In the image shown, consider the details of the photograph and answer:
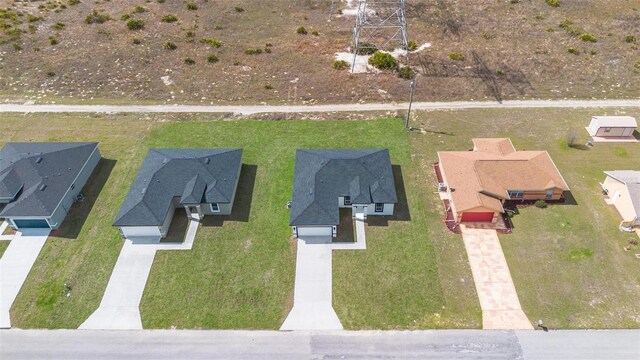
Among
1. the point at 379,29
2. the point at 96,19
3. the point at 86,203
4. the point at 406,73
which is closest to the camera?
the point at 86,203

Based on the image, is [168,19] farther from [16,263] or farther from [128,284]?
[128,284]

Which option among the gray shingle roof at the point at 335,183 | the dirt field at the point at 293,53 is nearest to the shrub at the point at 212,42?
the dirt field at the point at 293,53

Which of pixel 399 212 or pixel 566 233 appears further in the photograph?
pixel 399 212

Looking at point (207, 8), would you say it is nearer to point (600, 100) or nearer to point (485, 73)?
point (485, 73)

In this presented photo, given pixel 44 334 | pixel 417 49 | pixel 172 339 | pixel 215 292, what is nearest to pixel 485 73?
pixel 417 49

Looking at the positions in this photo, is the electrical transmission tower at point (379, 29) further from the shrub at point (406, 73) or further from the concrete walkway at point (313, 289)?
the concrete walkway at point (313, 289)

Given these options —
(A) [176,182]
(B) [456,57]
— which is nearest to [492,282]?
(A) [176,182]
